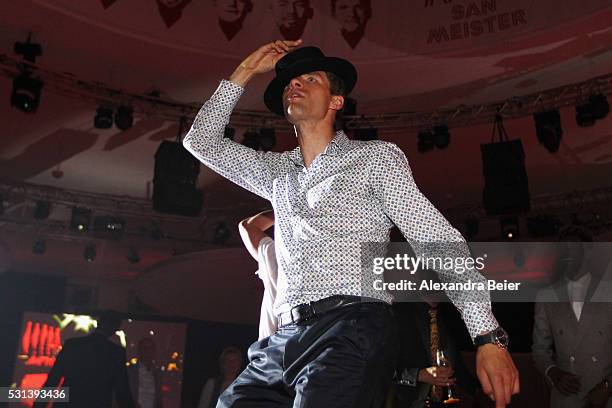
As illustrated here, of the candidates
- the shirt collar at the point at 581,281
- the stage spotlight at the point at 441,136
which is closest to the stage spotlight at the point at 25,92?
the stage spotlight at the point at 441,136

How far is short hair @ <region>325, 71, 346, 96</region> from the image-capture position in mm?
2180

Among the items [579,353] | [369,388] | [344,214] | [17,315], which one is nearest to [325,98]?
[344,214]

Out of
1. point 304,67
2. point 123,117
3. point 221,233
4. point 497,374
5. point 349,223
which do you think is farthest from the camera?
point 221,233

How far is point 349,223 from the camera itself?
1.81m

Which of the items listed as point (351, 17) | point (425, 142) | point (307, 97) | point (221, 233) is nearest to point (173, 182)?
point (351, 17)

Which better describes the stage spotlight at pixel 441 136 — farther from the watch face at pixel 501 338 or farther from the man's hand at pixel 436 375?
the watch face at pixel 501 338

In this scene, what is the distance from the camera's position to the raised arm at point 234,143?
82.3 inches

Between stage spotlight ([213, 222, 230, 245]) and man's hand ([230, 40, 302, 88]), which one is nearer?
man's hand ([230, 40, 302, 88])

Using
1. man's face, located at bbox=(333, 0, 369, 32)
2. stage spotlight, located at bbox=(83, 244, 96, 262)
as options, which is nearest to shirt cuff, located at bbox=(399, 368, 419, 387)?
man's face, located at bbox=(333, 0, 369, 32)

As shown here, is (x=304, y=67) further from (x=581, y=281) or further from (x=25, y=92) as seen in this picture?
(x=25, y=92)

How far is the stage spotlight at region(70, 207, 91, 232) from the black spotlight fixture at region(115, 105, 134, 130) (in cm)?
438

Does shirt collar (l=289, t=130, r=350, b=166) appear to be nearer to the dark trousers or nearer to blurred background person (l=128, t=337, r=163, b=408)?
the dark trousers

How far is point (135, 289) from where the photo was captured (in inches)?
667

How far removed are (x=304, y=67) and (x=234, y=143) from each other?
33cm
